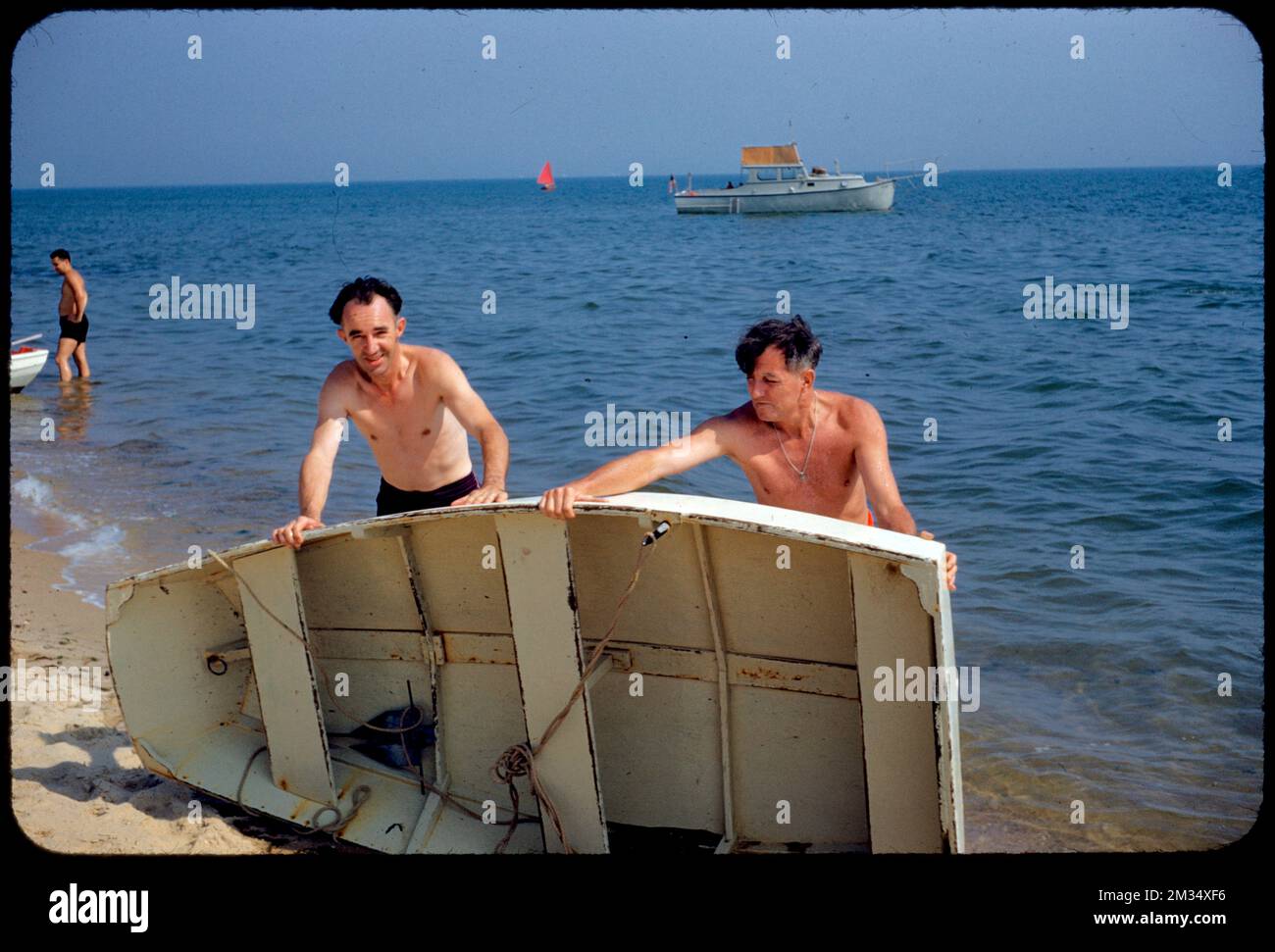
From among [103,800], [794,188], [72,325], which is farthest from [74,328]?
[794,188]

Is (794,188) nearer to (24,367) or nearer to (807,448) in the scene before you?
(24,367)

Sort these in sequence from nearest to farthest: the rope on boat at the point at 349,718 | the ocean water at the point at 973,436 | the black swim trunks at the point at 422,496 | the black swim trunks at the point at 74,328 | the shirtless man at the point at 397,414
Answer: the rope on boat at the point at 349,718
the shirtless man at the point at 397,414
the black swim trunks at the point at 422,496
the ocean water at the point at 973,436
the black swim trunks at the point at 74,328

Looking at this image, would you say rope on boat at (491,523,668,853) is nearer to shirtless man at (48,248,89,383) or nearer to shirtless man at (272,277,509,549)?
shirtless man at (272,277,509,549)

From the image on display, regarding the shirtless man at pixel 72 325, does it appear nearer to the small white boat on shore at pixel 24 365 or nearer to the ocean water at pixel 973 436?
the ocean water at pixel 973 436

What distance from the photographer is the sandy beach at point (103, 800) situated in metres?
4.26

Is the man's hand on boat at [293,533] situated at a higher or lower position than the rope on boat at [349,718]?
higher

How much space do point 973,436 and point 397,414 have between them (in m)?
6.94

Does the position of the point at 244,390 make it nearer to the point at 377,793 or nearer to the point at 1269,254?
the point at 377,793

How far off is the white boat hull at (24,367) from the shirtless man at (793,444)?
10740mm

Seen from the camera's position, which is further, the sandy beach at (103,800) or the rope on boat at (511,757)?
the sandy beach at (103,800)

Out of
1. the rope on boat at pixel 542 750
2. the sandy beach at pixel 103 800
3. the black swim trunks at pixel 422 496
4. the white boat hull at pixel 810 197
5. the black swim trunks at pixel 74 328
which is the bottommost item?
the sandy beach at pixel 103 800

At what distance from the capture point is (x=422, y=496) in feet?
17.0

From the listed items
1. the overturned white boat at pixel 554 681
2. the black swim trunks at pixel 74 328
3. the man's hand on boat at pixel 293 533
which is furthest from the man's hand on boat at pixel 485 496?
the black swim trunks at pixel 74 328

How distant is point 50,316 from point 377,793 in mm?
18436
